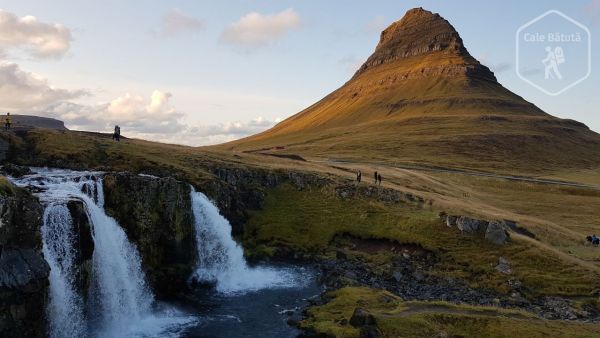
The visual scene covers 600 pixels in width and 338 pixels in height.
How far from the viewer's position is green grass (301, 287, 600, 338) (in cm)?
3953

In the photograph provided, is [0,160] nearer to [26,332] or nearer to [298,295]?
[26,332]

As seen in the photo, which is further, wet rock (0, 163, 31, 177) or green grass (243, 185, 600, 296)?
green grass (243, 185, 600, 296)

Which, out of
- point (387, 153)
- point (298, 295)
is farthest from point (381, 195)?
point (387, 153)

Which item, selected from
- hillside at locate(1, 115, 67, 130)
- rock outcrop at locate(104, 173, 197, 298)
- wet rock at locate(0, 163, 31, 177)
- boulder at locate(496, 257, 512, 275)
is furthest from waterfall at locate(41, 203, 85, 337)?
hillside at locate(1, 115, 67, 130)

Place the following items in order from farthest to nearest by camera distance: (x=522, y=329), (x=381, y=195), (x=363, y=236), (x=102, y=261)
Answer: (x=381, y=195) → (x=363, y=236) → (x=102, y=261) → (x=522, y=329)

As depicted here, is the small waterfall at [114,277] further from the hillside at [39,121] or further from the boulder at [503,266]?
the hillside at [39,121]

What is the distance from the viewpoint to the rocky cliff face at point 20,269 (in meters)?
32.6

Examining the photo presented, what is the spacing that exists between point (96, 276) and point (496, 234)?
52.1m

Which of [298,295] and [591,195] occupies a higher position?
[591,195]

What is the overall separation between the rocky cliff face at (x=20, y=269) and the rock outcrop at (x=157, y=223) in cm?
1381

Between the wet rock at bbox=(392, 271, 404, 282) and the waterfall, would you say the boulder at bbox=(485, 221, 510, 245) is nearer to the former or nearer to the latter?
the wet rock at bbox=(392, 271, 404, 282)

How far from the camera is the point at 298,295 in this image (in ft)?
174

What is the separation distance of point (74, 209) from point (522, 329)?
39.1 meters

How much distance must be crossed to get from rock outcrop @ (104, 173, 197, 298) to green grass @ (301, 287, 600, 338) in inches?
658
